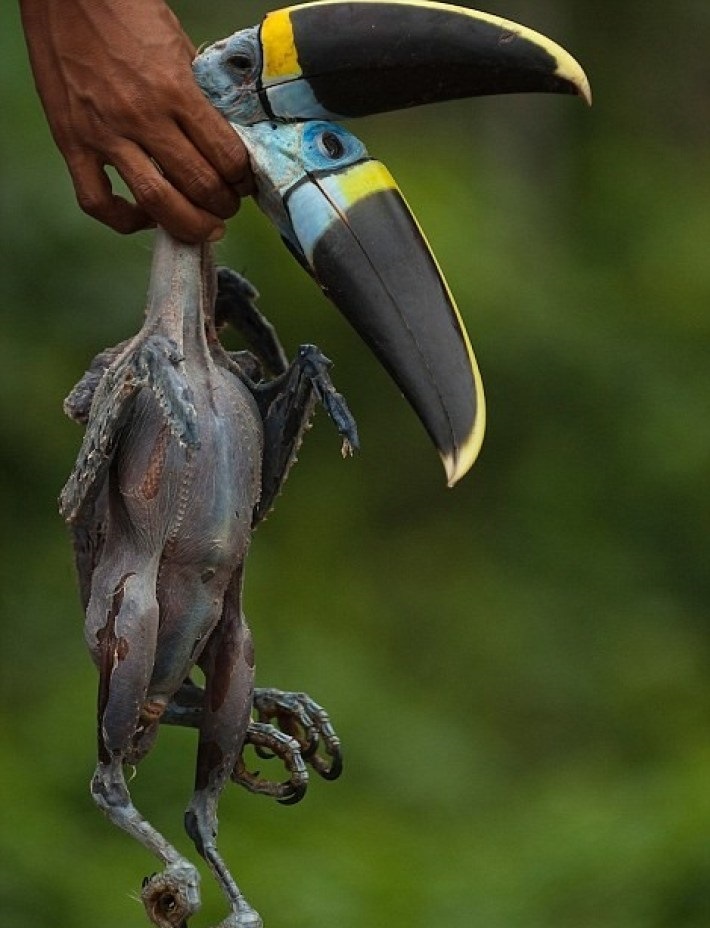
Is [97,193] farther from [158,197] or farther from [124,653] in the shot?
[124,653]

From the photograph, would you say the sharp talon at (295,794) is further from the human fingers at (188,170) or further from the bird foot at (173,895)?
the human fingers at (188,170)

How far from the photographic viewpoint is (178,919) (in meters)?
2.54

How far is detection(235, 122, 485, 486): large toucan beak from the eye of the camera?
2.56 metres

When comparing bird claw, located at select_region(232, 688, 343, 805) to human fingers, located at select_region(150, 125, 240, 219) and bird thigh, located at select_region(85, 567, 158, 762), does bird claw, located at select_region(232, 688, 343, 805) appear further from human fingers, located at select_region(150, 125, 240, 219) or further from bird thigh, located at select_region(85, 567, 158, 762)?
human fingers, located at select_region(150, 125, 240, 219)

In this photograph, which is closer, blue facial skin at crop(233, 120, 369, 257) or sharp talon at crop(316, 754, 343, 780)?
blue facial skin at crop(233, 120, 369, 257)

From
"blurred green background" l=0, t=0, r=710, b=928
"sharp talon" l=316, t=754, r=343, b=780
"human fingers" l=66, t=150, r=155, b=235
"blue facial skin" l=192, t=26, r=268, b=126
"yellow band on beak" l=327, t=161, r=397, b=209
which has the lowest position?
"blurred green background" l=0, t=0, r=710, b=928

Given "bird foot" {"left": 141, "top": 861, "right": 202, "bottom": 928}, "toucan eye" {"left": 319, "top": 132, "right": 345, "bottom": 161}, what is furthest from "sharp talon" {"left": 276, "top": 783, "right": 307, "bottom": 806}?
"toucan eye" {"left": 319, "top": 132, "right": 345, "bottom": 161}

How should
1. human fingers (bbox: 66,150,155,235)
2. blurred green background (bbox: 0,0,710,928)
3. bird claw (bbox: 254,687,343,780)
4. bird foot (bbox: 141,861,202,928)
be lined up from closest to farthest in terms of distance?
bird foot (bbox: 141,861,202,928) → human fingers (bbox: 66,150,155,235) → bird claw (bbox: 254,687,343,780) → blurred green background (bbox: 0,0,710,928)

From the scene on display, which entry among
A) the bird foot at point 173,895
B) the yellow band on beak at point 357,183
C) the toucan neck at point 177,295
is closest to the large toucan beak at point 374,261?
the yellow band on beak at point 357,183

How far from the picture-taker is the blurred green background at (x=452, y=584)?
5629 mm

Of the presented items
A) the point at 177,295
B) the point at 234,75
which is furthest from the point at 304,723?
the point at 234,75

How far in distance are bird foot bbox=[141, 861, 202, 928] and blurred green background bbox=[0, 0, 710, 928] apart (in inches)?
94.9

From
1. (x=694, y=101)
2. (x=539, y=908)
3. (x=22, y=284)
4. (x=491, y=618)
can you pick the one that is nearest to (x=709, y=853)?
(x=539, y=908)

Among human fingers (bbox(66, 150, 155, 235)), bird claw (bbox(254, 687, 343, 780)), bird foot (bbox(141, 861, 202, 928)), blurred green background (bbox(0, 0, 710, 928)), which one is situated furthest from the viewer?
blurred green background (bbox(0, 0, 710, 928))
